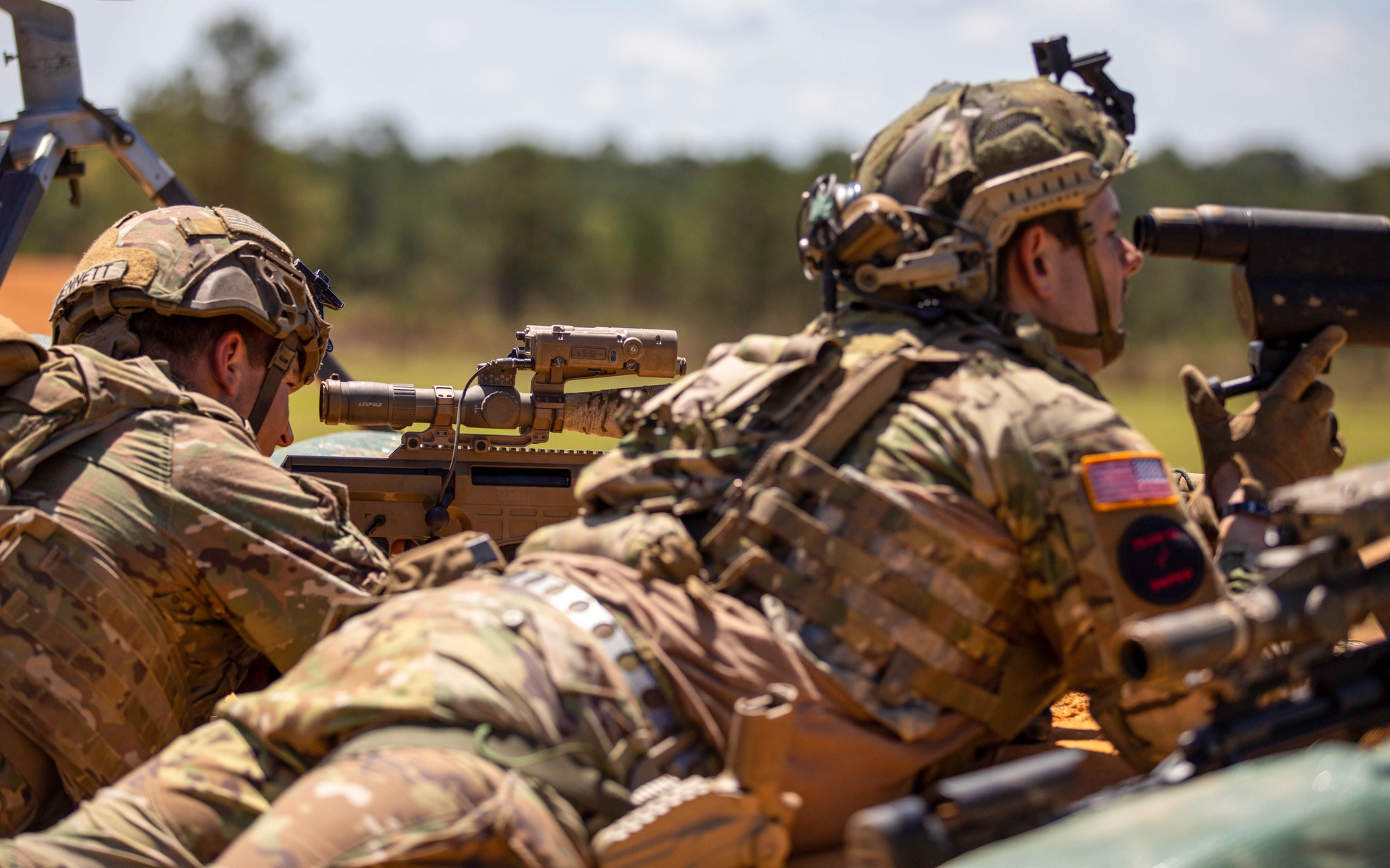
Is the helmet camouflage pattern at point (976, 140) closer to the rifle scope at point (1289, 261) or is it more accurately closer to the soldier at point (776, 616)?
the soldier at point (776, 616)

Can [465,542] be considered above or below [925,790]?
above

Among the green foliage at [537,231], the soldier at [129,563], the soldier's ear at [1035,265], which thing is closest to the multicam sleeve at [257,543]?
the soldier at [129,563]

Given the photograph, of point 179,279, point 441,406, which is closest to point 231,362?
point 179,279

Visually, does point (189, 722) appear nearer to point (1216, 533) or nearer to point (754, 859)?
point (754, 859)

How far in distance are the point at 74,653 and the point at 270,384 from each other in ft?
4.52

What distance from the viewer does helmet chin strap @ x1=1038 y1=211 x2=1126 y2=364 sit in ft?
11.2

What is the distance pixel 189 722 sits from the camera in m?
4.12

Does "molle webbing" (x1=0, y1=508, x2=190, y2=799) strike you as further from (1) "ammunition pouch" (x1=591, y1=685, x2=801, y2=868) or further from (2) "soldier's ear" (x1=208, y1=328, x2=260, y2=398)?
(1) "ammunition pouch" (x1=591, y1=685, x2=801, y2=868)

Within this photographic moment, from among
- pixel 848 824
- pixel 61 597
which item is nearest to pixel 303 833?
pixel 848 824

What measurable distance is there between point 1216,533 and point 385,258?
63.3 metres

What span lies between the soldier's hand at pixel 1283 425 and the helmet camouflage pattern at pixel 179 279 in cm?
297

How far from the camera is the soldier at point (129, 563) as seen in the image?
372cm

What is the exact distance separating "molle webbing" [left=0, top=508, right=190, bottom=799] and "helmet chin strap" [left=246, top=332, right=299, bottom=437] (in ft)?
3.61

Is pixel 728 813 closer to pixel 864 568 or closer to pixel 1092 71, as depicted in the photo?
pixel 864 568
